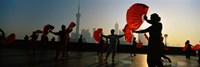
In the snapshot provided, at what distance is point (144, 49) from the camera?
41.4 meters

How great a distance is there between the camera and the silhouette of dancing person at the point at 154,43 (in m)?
Answer: 7.12

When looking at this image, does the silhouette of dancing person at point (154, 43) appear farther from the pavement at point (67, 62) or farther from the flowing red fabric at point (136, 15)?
the pavement at point (67, 62)

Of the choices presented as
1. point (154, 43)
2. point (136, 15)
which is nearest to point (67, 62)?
point (136, 15)

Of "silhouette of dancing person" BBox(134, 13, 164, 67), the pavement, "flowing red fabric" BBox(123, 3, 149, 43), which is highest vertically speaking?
"flowing red fabric" BBox(123, 3, 149, 43)

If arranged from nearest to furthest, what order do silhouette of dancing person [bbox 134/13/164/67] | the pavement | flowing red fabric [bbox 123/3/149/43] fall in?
silhouette of dancing person [bbox 134/13/164/67] → flowing red fabric [bbox 123/3/149/43] → the pavement

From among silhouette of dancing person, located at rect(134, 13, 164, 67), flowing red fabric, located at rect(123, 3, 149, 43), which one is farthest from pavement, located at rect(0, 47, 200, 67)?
silhouette of dancing person, located at rect(134, 13, 164, 67)

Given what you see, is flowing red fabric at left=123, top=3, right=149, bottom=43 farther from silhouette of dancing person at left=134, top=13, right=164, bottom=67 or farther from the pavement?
the pavement

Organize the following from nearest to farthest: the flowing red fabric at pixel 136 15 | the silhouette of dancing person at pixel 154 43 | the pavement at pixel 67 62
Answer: the silhouette of dancing person at pixel 154 43
the flowing red fabric at pixel 136 15
the pavement at pixel 67 62

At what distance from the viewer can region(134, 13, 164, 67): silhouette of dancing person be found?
712 cm

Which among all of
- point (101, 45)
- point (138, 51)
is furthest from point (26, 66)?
point (138, 51)

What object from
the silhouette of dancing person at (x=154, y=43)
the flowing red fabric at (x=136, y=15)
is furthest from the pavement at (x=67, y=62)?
the silhouette of dancing person at (x=154, y=43)

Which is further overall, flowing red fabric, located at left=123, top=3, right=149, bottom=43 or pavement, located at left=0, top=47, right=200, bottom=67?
pavement, located at left=0, top=47, right=200, bottom=67

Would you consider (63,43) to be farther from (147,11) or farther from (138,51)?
(138,51)

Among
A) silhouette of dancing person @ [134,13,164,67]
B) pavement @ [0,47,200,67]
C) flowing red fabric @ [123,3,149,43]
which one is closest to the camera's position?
silhouette of dancing person @ [134,13,164,67]
